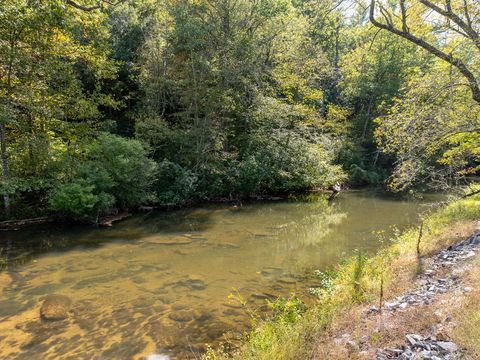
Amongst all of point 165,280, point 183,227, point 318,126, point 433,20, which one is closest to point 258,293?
point 165,280

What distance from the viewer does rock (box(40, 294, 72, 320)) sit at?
669cm

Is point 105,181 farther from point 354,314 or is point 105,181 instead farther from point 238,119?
point 354,314

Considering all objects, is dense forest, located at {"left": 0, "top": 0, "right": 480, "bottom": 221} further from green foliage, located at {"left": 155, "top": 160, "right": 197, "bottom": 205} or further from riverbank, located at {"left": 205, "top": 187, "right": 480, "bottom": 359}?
riverbank, located at {"left": 205, "top": 187, "right": 480, "bottom": 359}

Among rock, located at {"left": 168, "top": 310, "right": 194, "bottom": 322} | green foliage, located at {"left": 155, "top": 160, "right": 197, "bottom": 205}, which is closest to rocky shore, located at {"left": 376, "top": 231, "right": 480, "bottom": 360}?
rock, located at {"left": 168, "top": 310, "right": 194, "bottom": 322}

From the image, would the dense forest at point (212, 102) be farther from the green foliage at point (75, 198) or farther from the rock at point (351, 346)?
the rock at point (351, 346)

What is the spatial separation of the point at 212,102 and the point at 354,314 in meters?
16.0

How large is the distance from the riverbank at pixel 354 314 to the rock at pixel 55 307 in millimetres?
3492

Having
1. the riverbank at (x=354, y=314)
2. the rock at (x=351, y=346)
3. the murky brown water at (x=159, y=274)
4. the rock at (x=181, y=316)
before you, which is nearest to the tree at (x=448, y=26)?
the riverbank at (x=354, y=314)

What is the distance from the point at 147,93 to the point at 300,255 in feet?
47.9

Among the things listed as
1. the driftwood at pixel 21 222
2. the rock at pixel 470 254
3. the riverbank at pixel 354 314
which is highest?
the rock at pixel 470 254

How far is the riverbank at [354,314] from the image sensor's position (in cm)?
396

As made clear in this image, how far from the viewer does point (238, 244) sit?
11.7m

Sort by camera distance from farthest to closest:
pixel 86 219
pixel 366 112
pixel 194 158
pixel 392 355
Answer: pixel 366 112, pixel 194 158, pixel 86 219, pixel 392 355

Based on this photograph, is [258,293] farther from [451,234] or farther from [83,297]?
[451,234]
